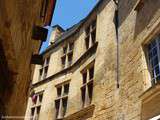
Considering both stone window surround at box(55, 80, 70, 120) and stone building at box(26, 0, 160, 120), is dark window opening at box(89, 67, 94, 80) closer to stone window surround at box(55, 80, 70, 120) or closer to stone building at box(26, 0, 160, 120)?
stone building at box(26, 0, 160, 120)

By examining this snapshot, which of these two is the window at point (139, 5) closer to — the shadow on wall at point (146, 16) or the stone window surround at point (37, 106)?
the shadow on wall at point (146, 16)

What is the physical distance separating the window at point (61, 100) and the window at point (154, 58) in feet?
20.0

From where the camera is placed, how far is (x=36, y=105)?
594 inches

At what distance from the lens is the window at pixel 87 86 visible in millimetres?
10906

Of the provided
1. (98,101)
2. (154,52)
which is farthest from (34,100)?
(154,52)

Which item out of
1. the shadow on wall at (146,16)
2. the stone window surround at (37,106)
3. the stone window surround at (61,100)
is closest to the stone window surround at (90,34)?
the stone window surround at (61,100)

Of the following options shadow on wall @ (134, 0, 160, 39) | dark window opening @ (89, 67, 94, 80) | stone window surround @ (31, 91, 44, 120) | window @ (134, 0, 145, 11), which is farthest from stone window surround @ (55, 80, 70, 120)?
window @ (134, 0, 145, 11)

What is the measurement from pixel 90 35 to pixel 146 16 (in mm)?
5228

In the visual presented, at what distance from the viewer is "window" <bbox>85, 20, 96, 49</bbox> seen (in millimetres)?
12835

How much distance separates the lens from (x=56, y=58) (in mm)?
16453

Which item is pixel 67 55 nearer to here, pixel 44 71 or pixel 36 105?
pixel 44 71

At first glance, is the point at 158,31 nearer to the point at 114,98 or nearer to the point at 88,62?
the point at 114,98

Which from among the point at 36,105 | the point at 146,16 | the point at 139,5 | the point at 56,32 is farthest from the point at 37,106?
the point at 146,16

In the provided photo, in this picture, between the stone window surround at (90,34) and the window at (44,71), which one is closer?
the stone window surround at (90,34)
